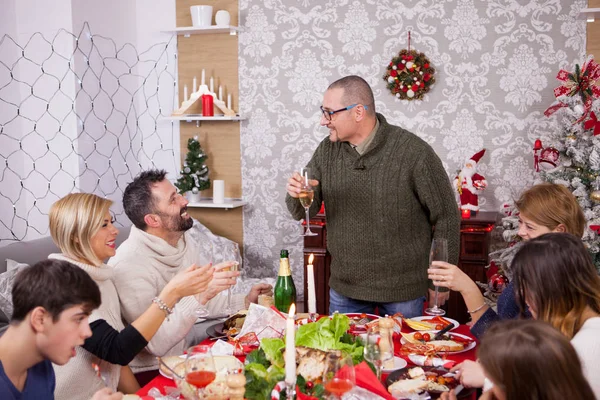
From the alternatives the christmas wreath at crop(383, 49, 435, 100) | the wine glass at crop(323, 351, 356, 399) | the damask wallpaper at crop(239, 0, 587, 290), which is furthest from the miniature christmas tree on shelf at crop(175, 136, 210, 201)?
the wine glass at crop(323, 351, 356, 399)

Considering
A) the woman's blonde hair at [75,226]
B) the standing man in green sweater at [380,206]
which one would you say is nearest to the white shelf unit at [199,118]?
the standing man in green sweater at [380,206]

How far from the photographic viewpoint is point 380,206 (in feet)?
9.30

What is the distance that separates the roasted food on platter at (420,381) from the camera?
5.92 feet

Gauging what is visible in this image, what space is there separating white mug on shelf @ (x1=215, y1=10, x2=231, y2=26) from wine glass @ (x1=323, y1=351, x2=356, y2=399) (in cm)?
379

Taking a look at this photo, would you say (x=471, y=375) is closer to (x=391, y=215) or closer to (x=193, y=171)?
(x=391, y=215)

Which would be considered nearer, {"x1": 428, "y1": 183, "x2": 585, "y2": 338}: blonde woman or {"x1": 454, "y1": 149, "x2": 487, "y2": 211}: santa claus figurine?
{"x1": 428, "y1": 183, "x2": 585, "y2": 338}: blonde woman

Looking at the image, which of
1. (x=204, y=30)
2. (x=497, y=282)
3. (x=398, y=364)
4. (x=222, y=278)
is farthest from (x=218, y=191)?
(x=398, y=364)

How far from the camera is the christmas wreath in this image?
15.1 feet

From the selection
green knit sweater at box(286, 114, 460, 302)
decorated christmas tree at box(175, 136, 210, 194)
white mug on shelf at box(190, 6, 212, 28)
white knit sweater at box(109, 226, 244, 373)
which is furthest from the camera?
decorated christmas tree at box(175, 136, 210, 194)

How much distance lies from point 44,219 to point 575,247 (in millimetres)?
3659

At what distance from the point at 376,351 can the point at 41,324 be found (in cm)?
90

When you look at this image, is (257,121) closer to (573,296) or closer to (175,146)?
(175,146)

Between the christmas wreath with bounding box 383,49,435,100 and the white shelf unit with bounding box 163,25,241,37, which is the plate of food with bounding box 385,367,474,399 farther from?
the white shelf unit with bounding box 163,25,241,37

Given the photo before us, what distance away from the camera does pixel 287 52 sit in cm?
495
